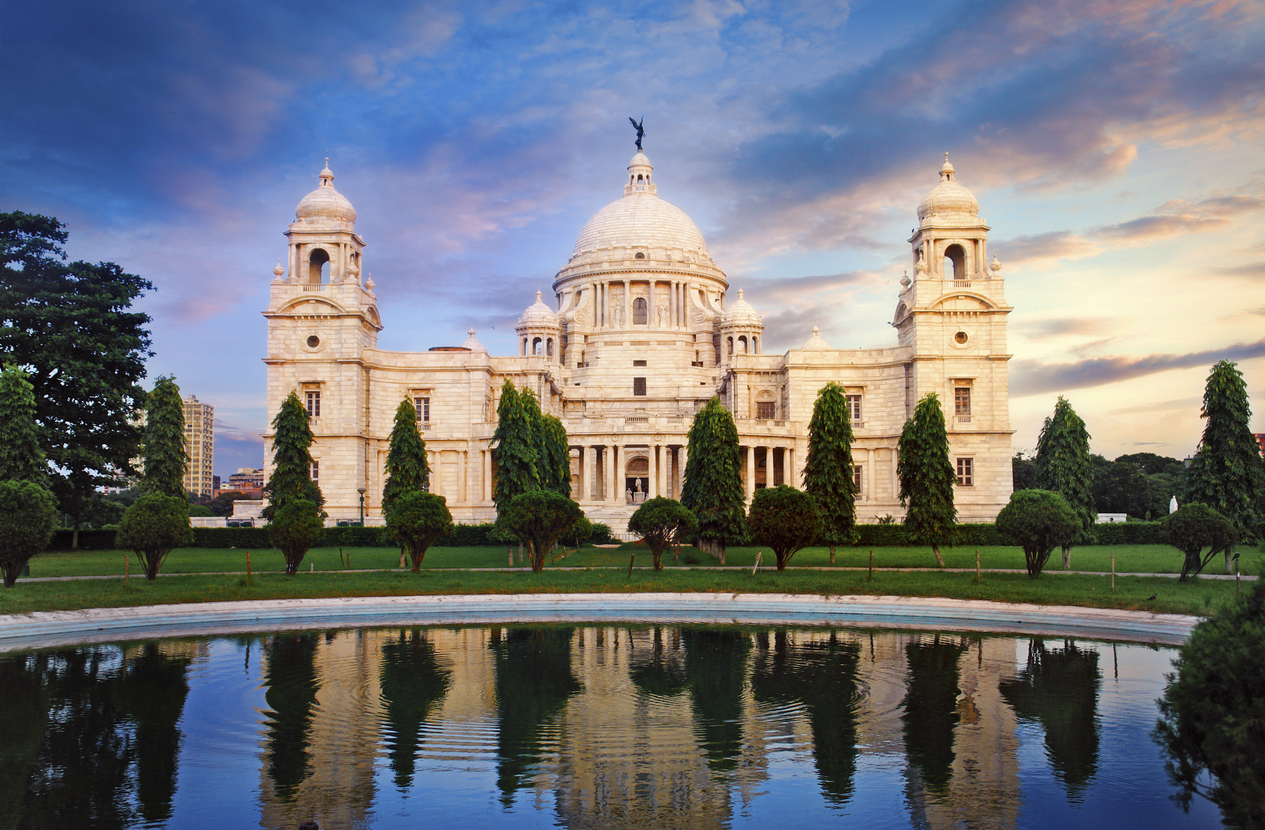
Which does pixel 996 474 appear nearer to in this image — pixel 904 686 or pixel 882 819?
pixel 904 686

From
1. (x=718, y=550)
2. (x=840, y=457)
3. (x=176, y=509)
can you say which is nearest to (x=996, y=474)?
(x=840, y=457)

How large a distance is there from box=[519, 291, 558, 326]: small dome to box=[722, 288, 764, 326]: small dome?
47.2 ft

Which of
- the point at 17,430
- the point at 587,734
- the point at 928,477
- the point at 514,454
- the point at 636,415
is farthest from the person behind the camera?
the point at 636,415

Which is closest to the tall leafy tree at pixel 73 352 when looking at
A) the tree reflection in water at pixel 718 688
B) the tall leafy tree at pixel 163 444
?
the tall leafy tree at pixel 163 444

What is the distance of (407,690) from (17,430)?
31.2 metres

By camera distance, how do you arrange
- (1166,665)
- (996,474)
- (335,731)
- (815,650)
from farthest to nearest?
(996,474)
(815,650)
(1166,665)
(335,731)

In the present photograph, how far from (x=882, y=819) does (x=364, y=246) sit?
Answer: 6113 cm

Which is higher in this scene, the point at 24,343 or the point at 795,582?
the point at 24,343

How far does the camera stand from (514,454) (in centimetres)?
4334

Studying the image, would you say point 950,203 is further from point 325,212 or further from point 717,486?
point 325,212

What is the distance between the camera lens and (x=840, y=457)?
4269 centimetres

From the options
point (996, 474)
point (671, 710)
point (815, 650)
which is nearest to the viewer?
point (671, 710)

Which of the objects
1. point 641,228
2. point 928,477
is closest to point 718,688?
point 928,477

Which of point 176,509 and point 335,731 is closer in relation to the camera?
point 335,731
